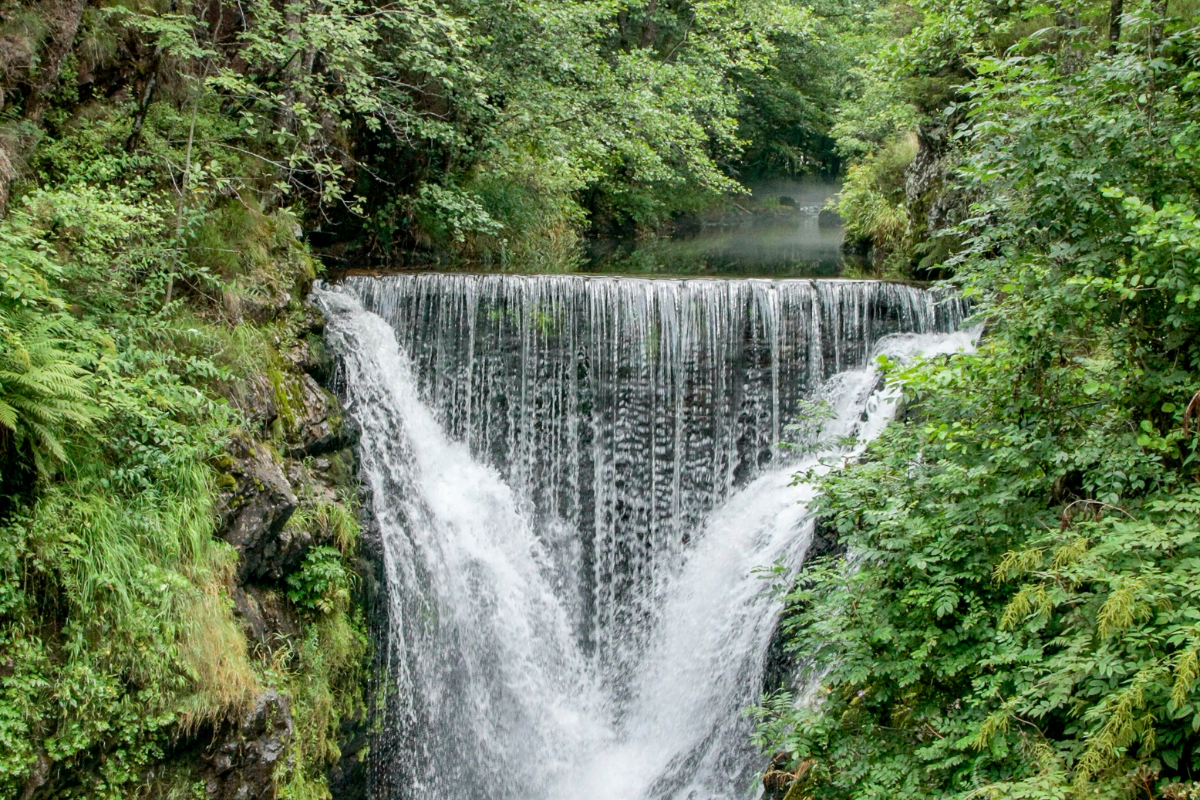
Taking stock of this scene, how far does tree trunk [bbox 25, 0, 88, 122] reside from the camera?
20.8 ft

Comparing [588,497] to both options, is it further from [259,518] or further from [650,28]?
[650,28]

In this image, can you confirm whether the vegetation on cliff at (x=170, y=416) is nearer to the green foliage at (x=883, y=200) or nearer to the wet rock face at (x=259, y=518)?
the wet rock face at (x=259, y=518)

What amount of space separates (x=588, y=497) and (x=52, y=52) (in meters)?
6.09

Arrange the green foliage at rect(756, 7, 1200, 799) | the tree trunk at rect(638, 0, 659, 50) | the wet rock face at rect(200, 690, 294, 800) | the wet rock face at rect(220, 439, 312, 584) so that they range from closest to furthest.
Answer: the green foliage at rect(756, 7, 1200, 799) < the wet rock face at rect(200, 690, 294, 800) < the wet rock face at rect(220, 439, 312, 584) < the tree trunk at rect(638, 0, 659, 50)

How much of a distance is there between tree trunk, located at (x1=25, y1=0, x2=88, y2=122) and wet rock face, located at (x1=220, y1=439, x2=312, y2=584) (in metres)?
2.88

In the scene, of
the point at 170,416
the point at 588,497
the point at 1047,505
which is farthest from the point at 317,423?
the point at 1047,505

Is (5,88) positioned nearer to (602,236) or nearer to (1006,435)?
(1006,435)

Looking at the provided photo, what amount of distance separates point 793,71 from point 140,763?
28.1 meters

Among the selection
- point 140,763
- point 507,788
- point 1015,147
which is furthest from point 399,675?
point 1015,147

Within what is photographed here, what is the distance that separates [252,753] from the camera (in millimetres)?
5594

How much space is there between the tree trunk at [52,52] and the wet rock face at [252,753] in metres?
4.56

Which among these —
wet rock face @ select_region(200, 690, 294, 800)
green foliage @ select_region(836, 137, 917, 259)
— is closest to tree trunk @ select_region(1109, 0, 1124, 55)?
wet rock face @ select_region(200, 690, 294, 800)

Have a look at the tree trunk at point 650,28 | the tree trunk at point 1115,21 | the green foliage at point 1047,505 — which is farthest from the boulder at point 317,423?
the tree trunk at point 650,28

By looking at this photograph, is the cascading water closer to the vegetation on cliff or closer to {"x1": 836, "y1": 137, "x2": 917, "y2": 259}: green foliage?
the vegetation on cliff
